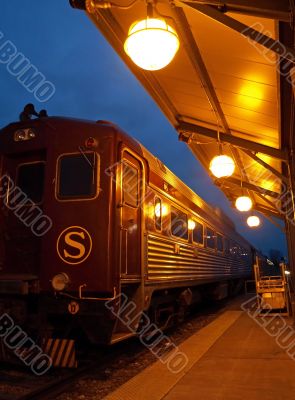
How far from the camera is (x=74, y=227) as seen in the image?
5.47 metres

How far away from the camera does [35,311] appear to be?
223 inches

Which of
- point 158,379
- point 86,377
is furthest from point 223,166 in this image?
point 86,377

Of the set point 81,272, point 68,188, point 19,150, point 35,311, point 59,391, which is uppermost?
point 19,150

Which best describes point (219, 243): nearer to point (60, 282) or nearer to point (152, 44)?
point (60, 282)

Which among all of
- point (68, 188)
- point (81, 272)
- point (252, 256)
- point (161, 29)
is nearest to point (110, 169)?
point (68, 188)

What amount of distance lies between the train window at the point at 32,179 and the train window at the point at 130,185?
1.19 metres

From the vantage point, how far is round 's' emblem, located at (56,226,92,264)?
5340 mm

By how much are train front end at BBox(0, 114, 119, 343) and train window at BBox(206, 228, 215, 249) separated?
6.47 m

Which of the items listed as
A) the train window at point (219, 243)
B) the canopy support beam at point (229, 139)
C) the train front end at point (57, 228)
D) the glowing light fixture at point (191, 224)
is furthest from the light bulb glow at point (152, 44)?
the train window at point (219, 243)

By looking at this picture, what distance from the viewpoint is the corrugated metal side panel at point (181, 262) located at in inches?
266

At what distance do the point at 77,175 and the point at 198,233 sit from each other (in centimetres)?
553

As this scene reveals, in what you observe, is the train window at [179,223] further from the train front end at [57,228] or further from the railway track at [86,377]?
the train front end at [57,228]

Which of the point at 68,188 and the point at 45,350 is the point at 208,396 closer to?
the point at 45,350

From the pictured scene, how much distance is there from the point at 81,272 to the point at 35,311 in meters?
0.98
